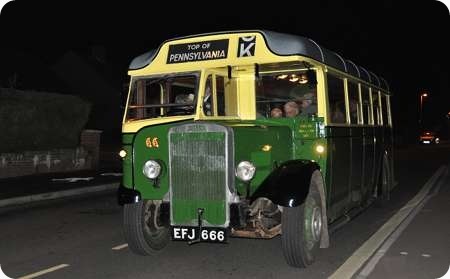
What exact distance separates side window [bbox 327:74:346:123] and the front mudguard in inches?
56.5

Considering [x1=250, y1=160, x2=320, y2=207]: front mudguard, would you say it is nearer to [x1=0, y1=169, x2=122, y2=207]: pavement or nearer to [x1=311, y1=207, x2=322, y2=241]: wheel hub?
[x1=311, y1=207, x2=322, y2=241]: wheel hub

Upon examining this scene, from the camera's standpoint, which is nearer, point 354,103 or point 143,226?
point 143,226

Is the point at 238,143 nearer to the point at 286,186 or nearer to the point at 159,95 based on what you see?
Result: the point at 286,186

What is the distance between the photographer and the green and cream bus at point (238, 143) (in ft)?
20.6

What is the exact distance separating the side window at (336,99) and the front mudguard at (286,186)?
1.43 metres

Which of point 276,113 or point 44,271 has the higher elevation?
point 276,113

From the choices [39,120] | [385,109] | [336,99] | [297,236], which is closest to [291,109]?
[336,99]

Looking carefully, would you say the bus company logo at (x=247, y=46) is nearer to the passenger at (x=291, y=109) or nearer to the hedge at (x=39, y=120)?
the passenger at (x=291, y=109)

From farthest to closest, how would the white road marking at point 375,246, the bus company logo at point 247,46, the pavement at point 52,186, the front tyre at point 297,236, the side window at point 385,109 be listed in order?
the pavement at point 52,186, the side window at point 385,109, the bus company logo at point 247,46, the front tyre at point 297,236, the white road marking at point 375,246

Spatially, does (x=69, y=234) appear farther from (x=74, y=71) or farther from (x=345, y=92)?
(x=74, y=71)

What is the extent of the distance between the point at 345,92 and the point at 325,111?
1255mm

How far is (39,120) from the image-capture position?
61.4 ft

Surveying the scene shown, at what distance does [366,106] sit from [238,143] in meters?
4.55

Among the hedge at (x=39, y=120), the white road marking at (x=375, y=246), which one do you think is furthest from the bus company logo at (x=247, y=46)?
the hedge at (x=39, y=120)
